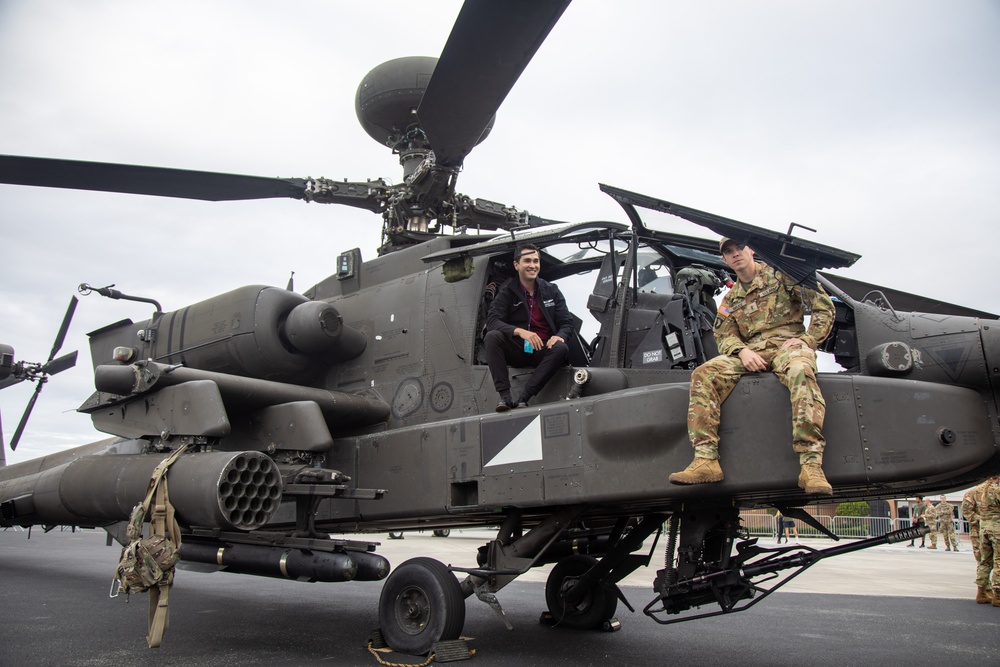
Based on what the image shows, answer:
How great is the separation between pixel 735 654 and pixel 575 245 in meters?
3.42

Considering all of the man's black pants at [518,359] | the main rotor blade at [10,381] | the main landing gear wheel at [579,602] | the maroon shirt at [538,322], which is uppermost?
the main rotor blade at [10,381]

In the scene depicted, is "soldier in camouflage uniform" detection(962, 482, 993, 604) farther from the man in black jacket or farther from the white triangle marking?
the white triangle marking

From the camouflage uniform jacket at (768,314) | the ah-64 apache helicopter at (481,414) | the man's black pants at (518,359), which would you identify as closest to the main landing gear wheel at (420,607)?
the ah-64 apache helicopter at (481,414)

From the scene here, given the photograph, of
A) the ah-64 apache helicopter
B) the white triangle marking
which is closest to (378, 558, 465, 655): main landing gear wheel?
the ah-64 apache helicopter

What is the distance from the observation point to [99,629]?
687cm

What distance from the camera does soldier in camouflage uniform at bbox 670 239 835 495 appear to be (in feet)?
14.1

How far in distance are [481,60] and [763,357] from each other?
251 centimetres

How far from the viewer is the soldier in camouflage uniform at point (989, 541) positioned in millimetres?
9359

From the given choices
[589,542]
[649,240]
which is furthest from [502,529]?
[649,240]

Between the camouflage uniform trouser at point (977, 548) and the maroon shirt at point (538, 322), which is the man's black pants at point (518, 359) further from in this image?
the camouflage uniform trouser at point (977, 548)

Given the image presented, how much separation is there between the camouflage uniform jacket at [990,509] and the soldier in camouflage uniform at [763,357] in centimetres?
676

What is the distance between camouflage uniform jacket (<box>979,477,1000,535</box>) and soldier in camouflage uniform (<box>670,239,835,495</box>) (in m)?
6.76

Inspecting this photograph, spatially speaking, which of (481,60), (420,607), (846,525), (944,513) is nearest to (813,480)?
(420,607)

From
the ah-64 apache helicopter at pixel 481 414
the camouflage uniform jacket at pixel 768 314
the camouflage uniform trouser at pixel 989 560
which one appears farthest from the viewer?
the camouflage uniform trouser at pixel 989 560
